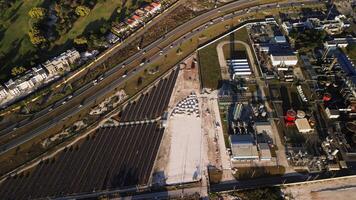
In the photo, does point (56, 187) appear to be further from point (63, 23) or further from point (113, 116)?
point (63, 23)

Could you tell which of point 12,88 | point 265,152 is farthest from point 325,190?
point 12,88

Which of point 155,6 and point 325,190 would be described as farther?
point 155,6

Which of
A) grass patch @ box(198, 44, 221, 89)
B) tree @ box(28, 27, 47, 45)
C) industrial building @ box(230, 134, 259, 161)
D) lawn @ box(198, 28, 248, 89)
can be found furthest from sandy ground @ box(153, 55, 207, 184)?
tree @ box(28, 27, 47, 45)

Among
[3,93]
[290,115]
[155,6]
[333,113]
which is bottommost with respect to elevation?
[290,115]

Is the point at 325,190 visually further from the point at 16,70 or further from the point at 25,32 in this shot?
the point at 25,32

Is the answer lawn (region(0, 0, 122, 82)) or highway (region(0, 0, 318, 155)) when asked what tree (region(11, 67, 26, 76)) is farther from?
highway (region(0, 0, 318, 155))

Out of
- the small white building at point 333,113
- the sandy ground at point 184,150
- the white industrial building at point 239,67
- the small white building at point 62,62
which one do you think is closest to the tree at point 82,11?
the small white building at point 62,62

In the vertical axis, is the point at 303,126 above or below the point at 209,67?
below
